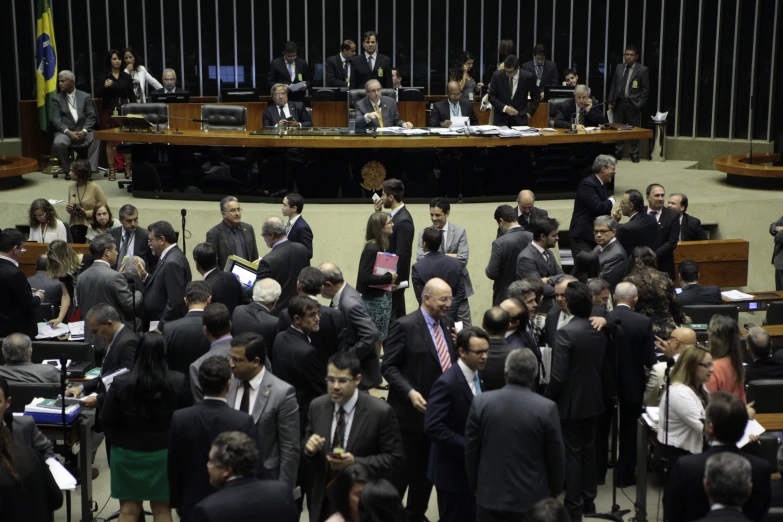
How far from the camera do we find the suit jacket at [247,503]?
4293 millimetres

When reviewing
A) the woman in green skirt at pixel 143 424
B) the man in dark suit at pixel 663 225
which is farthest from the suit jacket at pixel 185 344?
the man in dark suit at pixel 663 225

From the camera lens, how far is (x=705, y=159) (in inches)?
652

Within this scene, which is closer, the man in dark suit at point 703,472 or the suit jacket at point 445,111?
the man in dark suit at point 703,472

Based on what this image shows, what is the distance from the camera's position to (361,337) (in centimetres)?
678

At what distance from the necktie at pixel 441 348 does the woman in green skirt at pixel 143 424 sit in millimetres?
1486

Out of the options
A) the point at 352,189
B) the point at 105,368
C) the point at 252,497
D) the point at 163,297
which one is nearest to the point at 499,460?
the point at 252,497

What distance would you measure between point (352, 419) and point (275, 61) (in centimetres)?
1054

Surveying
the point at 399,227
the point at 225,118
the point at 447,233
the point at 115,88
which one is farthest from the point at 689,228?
the point at 115,88

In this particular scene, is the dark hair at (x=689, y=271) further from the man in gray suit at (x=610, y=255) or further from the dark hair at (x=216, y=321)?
the dark hair at (x=216, y=321)

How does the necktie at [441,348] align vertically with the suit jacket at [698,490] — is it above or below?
above

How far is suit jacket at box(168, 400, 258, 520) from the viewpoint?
16.5 ft

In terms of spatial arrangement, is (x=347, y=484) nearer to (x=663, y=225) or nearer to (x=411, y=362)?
(x=411, y=362)

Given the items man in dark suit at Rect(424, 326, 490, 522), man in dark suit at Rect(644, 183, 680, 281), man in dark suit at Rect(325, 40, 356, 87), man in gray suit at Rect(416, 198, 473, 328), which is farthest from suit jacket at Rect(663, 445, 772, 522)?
man in dark suit at Rect(325, 40, 356, 87)

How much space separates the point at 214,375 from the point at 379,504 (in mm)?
1357
